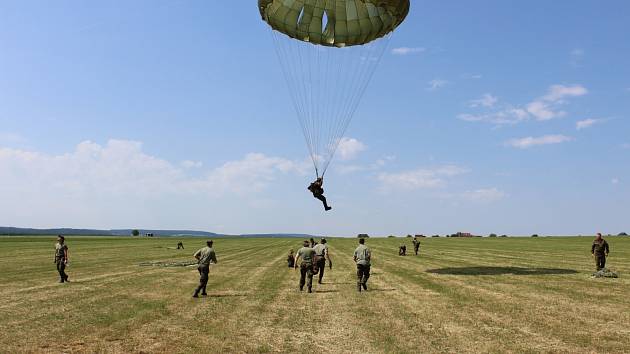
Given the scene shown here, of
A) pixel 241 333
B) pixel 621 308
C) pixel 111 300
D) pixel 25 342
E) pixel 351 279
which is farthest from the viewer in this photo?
pixel 351 279

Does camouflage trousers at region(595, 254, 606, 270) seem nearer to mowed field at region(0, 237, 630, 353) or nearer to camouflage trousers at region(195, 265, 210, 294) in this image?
mowed field at region(0, 237, 630, 353)

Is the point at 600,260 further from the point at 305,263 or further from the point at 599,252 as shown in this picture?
the point at 305,263

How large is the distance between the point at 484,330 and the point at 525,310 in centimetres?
306

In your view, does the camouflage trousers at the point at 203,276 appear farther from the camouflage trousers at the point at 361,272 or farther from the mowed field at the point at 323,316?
the camouflage trousers at the point at 361,272

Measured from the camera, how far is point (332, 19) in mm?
22141

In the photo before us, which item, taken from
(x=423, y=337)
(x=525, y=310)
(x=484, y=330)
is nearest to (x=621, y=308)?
(x=525, y=310)

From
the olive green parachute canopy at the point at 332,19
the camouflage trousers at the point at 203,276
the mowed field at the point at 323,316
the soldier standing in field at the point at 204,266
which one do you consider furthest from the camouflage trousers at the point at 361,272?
the olive green parachute canopy at the point at 332,19

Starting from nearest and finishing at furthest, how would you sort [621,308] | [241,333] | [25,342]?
1. [25,342]
2. [241,333]
3. [621,308]

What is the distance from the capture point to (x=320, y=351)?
9.28 metres

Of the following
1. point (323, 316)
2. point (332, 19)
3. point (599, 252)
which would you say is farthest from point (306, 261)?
point (599, 252)

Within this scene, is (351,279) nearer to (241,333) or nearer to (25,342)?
(241,333)

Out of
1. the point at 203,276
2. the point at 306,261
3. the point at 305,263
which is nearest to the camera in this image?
the point at 203,276

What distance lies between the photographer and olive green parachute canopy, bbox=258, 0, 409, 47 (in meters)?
21.8

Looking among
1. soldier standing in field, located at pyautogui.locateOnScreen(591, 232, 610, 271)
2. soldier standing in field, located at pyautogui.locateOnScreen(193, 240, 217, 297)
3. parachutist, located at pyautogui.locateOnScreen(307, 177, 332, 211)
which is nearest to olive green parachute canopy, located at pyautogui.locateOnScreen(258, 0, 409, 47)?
parachutist, located at pyautogui.locateOnScreen(307, 177, 332, 211)
